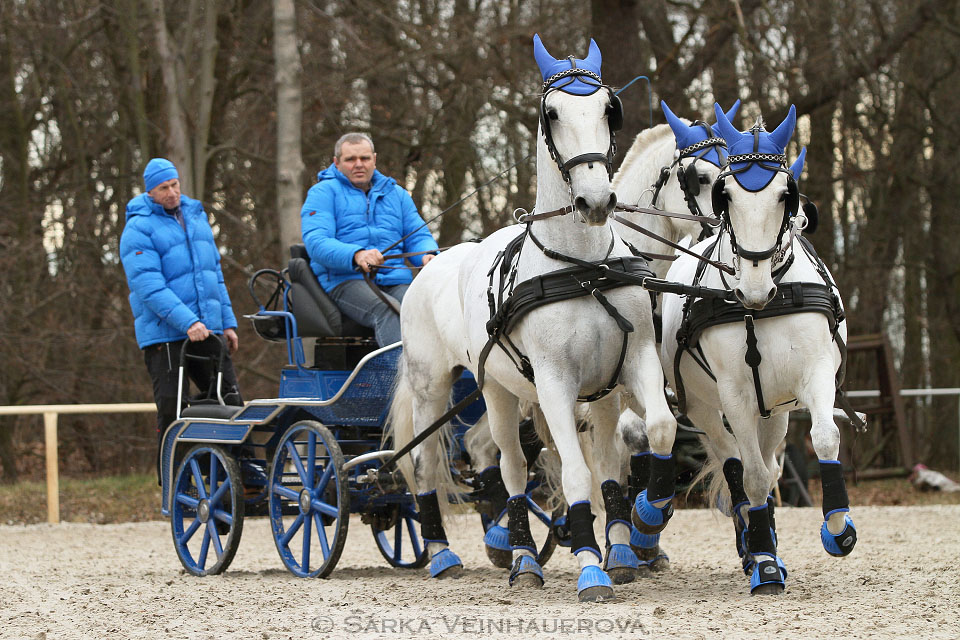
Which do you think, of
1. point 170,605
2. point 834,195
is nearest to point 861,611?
point 170,605

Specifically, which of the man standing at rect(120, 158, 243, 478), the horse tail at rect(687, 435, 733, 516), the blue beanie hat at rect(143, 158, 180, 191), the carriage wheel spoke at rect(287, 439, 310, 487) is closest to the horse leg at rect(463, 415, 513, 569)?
the carriage wheel spoke at rect(287, 439, 310, 487)

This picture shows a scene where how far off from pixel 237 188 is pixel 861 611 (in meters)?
11.8

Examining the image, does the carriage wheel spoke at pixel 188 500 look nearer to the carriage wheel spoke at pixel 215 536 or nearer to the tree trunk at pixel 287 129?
the carriage wheel spoke at pixel 215 536

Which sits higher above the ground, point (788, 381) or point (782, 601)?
point (788, 381)

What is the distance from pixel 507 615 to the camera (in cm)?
457

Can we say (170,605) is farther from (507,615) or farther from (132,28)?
(132,28)

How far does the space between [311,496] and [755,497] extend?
2396 mm

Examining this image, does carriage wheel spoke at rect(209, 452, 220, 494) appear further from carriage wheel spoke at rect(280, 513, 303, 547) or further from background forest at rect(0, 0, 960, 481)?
background forest at rect(0, 0, 960, 481)

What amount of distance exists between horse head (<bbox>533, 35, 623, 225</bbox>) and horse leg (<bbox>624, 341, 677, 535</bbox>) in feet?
2.29

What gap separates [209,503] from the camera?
6.79m

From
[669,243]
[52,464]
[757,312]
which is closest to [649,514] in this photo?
[757,312]

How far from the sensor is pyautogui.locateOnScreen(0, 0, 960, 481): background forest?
13203 millimetres

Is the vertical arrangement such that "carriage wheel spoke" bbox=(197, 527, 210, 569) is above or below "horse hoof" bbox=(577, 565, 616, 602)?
below

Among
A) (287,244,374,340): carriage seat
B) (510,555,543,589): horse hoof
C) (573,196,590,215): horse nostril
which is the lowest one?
(510,555,543,589): horse hoof
